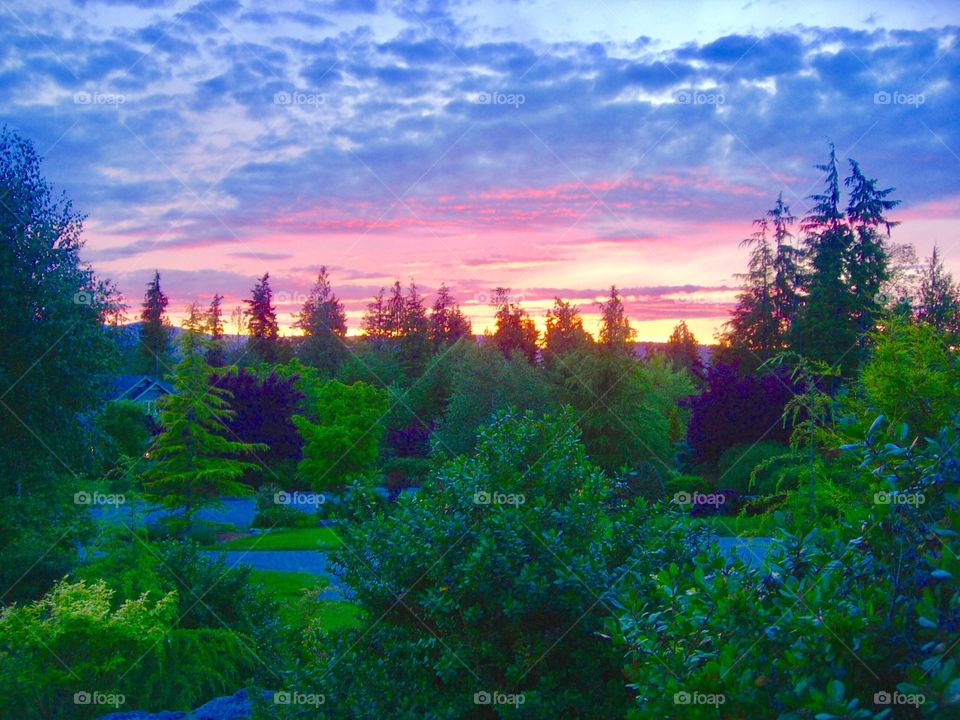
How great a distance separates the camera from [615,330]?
2922 cm

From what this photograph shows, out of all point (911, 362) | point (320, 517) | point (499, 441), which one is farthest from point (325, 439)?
point (499, 441)

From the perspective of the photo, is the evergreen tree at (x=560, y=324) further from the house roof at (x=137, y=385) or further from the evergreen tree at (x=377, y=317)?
the house roof at (x=137, y=385)

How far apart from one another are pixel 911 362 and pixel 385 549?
8.55m

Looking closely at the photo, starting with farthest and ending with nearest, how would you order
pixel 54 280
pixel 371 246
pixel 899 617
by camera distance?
pixel 371 246, pixel 54 280, pixel 899 617

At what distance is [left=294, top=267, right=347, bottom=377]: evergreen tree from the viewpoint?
52.6 m

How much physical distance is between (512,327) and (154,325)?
2890cm

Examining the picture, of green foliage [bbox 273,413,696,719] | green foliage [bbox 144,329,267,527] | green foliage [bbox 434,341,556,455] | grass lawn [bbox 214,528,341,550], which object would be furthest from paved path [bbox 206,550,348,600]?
green foliage [bbox 273,413,696,719]

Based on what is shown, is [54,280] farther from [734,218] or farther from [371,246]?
[734,218]

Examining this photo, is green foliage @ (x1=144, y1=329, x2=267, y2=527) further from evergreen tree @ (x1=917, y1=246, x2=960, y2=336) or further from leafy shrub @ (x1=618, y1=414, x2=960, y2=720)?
evergreen tree @ (x1=917, y1=246, x2=960, y2=336)

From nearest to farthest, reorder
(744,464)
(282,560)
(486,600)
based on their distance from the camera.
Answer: (486,600) < (282,560) < (744,464)

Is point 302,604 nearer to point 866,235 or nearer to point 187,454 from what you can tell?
point 187,454

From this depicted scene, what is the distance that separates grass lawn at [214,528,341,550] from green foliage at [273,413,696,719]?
1522cm

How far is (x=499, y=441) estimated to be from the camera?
538cm

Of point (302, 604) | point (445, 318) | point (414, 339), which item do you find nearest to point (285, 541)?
point (302, 604)
